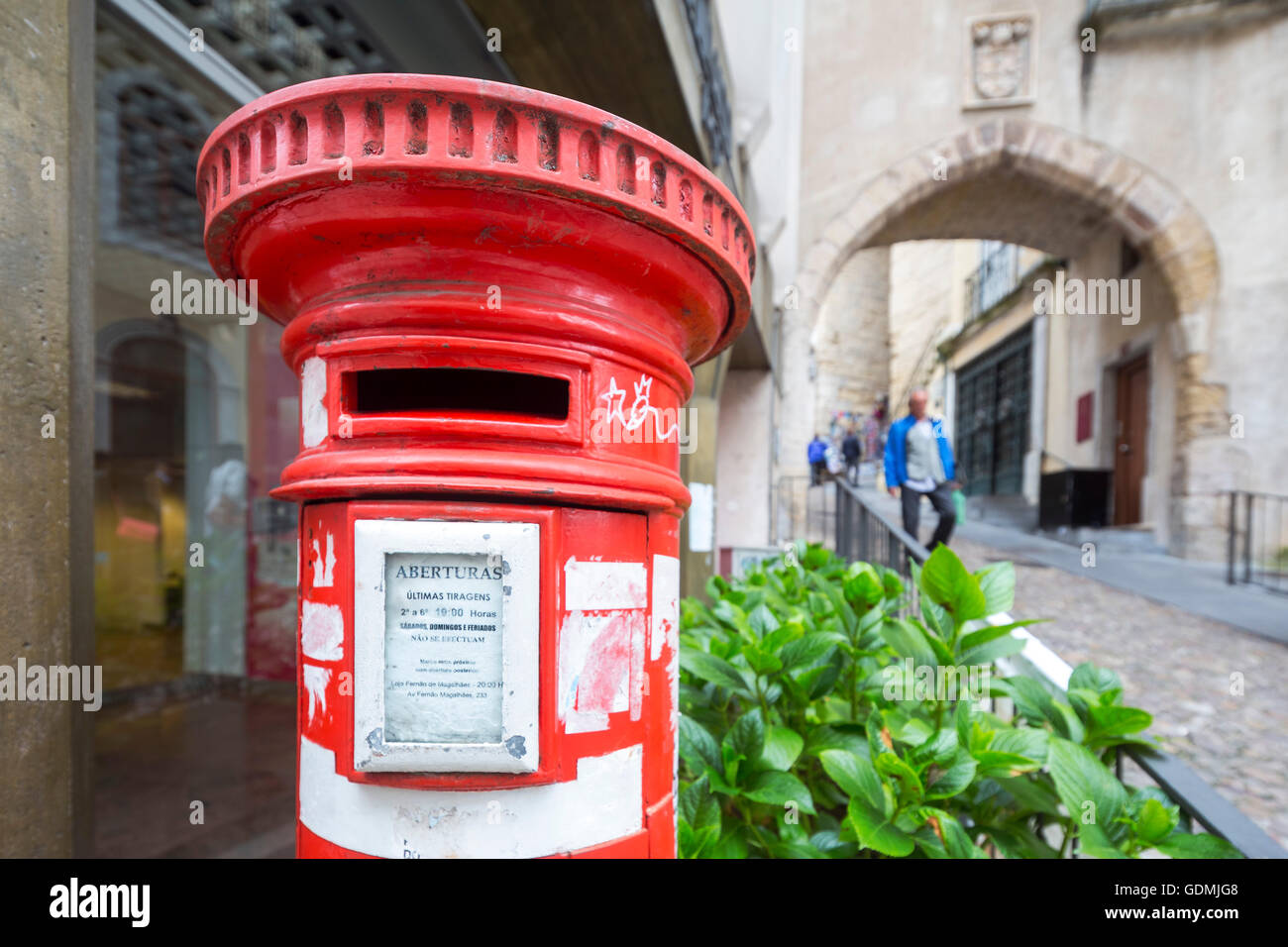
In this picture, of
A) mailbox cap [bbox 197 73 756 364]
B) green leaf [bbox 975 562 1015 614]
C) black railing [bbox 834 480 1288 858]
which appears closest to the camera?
mailbox cap [bbox 197 73 756 364]

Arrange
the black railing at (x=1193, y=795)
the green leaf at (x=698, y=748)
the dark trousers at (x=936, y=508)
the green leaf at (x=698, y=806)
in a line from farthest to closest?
the dark trousers at (x=936, y=508) → the green leaf at (x=698, y=748) → the green leaf at (x=698, y=806) → the black railing at (x=1193, y=795)

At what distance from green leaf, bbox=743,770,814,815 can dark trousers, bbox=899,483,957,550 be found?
17.1ft

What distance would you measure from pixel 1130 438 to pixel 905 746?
14.4 meters

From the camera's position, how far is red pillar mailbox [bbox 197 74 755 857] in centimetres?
85

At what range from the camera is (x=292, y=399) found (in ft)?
18.2

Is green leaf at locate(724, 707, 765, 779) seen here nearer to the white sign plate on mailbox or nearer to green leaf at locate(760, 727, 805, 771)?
green leaf at locate(760, 727, 805, 771)

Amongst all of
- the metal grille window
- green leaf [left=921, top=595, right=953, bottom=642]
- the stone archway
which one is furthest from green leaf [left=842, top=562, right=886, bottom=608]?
the metal grille window

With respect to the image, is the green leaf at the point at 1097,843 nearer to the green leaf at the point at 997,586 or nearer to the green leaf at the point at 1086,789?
the green leaf at the point at 1086,789

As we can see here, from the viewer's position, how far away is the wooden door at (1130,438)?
41.1ft

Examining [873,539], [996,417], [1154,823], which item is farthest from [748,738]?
[996,417]

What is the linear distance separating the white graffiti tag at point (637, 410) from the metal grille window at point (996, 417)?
59.1 feet

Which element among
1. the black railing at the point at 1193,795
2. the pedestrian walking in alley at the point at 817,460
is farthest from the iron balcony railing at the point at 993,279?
the black railing at the point at 1193,795

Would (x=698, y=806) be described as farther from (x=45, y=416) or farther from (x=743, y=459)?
(x=743, y=459)
